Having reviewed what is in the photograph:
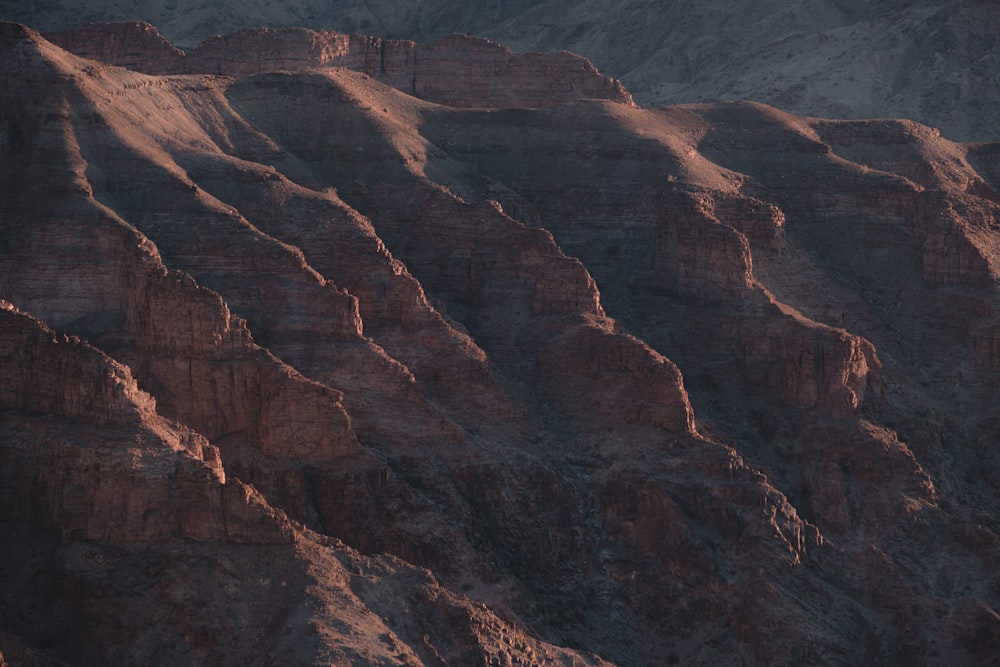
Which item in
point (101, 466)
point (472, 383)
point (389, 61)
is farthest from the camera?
point (389, 61)

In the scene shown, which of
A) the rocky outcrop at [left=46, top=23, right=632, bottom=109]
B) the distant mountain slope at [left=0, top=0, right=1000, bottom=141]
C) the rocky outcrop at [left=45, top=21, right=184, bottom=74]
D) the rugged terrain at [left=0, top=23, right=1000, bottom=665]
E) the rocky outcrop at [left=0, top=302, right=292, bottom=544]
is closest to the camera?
the rocky outcrop at [left=0, top=302, right=292, bottom=544]

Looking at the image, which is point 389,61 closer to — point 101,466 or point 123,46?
point 123,46

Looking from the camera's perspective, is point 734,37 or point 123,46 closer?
point 123,46

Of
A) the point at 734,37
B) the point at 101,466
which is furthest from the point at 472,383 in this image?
the point at 734,37

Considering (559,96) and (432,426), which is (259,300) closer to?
(432,426)

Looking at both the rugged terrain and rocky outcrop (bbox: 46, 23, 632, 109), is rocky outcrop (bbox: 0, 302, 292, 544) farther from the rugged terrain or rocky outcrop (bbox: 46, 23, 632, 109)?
rocky outcrop (bbox: 46, 23, 632, 109)

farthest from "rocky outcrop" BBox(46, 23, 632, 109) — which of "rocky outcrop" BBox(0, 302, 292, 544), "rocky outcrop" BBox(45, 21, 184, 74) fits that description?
"rocky outcrop" BBox(0, 302, 292, 544)

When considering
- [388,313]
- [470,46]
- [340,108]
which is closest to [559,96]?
[470,46]
